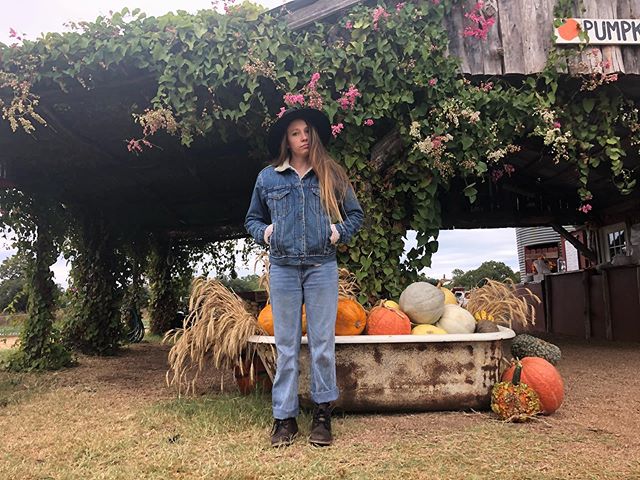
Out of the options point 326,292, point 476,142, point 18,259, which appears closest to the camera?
point 326,292

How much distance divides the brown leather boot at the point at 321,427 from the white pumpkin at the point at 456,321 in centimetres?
109

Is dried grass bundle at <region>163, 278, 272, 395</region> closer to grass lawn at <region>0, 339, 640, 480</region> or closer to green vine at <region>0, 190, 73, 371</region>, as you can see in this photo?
grass lawn at <region>0, 339, 640, 480</region>

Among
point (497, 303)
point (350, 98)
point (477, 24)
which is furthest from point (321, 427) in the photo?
point (477, 24)

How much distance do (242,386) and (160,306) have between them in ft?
24.4

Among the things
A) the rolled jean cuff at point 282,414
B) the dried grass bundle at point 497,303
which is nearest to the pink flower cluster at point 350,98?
the dried grass bundle at point 497,303

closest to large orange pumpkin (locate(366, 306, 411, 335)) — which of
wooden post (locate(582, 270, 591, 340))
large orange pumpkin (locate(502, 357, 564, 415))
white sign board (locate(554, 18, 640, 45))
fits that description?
large orange pumpkin (locate(502, 357, 564, 415))

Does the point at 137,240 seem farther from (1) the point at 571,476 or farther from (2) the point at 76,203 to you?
(1) the point at 571,476

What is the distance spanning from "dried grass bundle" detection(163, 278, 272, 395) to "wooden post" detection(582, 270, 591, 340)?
724cm

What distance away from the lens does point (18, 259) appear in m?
6.21

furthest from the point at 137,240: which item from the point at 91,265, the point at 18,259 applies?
the point at 18,259

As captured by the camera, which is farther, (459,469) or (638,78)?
(638,78)

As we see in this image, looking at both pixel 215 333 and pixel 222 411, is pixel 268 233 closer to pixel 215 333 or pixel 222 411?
pixel 215 333

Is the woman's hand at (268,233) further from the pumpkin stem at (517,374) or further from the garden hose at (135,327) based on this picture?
the garden hose at (135,327)

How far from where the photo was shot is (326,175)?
2.88m
